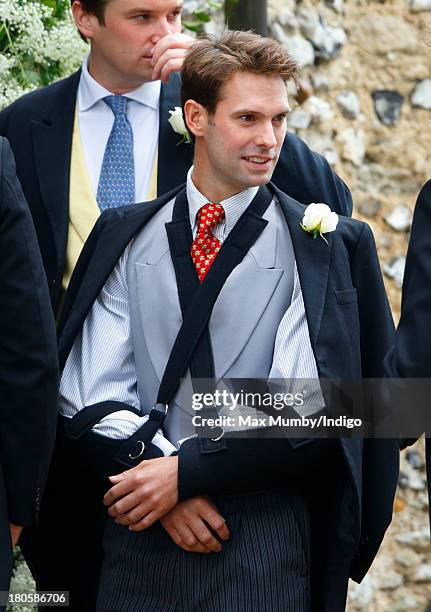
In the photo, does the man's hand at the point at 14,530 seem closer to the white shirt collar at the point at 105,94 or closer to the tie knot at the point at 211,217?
the tie knot at the point at 211,217

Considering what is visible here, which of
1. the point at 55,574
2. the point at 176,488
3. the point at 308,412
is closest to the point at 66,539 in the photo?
the point at 55,574

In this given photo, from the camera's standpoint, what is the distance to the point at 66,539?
3799 millimetres

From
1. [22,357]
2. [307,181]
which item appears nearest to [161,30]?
[307,181]

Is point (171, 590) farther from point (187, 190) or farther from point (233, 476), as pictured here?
point (187, 190)

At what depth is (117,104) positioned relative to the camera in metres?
4.26

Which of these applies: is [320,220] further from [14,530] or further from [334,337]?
[14,530]

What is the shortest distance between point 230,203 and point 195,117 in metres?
0.26

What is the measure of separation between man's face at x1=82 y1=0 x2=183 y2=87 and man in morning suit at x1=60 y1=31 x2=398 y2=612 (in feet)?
2.02

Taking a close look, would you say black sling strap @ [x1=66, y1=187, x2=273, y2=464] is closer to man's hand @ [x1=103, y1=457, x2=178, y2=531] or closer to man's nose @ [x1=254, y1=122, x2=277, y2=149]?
man's hand @ [x1=103, y1=457, x2=178, y2=531]

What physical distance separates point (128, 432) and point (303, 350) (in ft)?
1.63

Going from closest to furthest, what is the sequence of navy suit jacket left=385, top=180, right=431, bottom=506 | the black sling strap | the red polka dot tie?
1. navy suit jacket left=385, top=180, right=431, bottom=506
2. the black sling strap
3. the red polka dot tie

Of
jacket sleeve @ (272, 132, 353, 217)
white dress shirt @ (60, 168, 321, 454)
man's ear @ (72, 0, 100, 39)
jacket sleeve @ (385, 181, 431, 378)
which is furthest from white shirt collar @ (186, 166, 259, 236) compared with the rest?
man's ear @ (72, 0, 100, 39)

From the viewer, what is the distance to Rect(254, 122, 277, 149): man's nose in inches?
135

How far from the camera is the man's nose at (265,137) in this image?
3428mm
